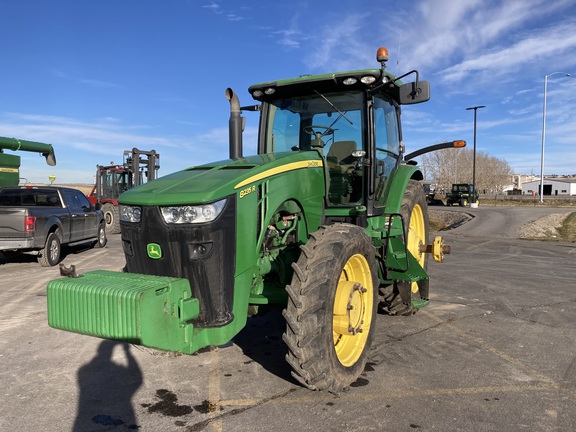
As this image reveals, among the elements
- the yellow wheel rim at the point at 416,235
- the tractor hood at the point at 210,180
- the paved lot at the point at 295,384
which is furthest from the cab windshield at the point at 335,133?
the paved lot at the point at 295,384

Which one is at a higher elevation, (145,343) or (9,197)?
(9,197)

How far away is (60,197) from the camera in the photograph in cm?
1088

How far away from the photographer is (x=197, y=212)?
3078mm

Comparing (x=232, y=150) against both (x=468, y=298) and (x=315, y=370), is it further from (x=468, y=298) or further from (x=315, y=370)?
(x=468, y=298)

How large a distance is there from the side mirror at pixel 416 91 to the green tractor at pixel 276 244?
1 centimetres

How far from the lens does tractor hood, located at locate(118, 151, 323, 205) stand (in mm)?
3094

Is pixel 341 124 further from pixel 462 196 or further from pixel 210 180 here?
pixel 462 196

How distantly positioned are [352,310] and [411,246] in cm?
254

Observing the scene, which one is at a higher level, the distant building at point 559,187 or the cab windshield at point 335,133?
the distant building at point 559,187

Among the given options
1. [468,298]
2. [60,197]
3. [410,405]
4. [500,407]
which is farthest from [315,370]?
[60,197]

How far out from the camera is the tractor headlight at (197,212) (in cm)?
307

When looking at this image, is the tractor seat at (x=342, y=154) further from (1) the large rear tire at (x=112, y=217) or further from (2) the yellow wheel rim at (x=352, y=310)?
(1) the large rear tire at (x=112, y=217)

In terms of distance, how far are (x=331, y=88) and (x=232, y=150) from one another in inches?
46.3

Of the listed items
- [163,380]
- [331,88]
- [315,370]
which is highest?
[331,88]
